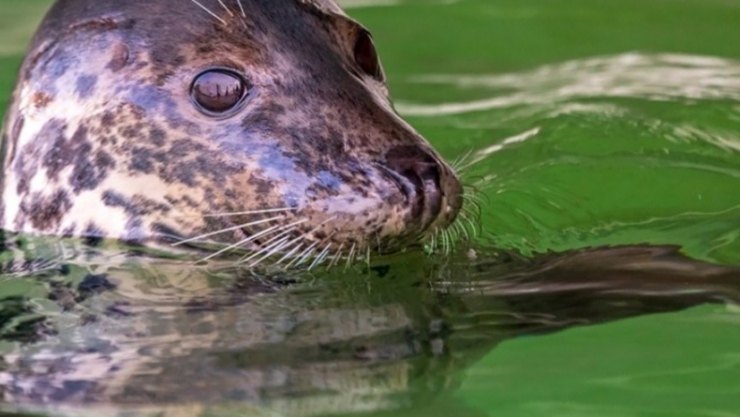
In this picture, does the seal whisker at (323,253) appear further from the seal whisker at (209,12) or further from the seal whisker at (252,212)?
the seal whisker at (209,12)

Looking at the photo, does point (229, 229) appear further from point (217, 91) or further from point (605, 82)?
point (605, 82)

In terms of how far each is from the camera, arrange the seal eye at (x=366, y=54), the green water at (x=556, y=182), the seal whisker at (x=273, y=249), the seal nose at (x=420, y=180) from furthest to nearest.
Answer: the seal eye at (x=366, y=54) → the seal whisker at (x=273, y=249) → the seal nose at (x=420, y=180) → the green water at (x=556, y=182)

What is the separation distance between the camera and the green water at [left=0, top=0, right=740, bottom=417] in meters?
3.82

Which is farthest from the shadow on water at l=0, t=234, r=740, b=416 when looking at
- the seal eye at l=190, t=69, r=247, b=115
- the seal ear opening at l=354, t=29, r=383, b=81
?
the seal ear opening at l=354, t=29, r=383, b=81

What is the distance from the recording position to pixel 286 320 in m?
4.05

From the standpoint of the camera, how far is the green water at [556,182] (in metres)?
3.82

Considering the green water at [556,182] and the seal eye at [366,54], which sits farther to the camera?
the seal eye at [366,54]

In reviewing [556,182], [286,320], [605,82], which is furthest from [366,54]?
[605,82]

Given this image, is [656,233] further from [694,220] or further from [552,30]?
[552,30]

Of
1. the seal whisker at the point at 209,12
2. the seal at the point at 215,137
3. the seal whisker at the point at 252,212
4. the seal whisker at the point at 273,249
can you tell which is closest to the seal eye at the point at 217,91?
the seal at the point at 215,137

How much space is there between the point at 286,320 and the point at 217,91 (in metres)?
0.65

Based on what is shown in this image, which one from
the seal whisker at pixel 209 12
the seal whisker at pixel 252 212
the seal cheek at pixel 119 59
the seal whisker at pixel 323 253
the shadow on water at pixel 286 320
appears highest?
the seal whisker at pixel 209 12

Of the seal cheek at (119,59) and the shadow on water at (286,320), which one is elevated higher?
the seal cheek at (119,59)

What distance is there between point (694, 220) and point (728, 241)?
0.31 metres
